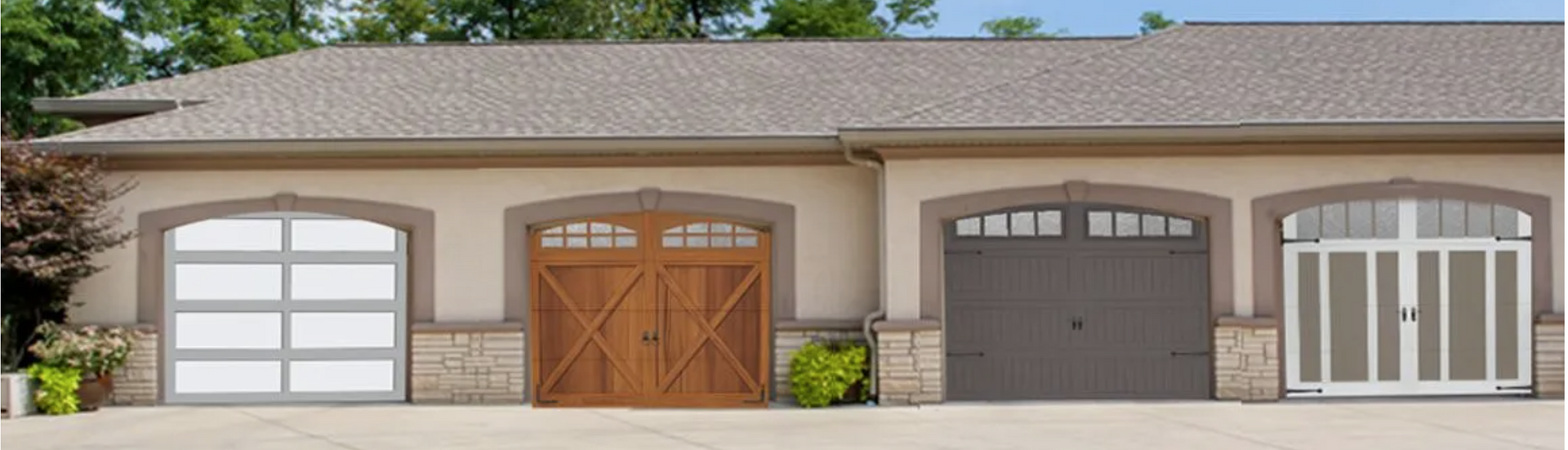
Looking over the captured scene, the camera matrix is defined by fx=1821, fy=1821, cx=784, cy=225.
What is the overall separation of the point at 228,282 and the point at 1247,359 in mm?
10256

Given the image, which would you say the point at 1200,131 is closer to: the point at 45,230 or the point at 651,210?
the point at 651,210

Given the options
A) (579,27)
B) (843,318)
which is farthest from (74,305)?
(579,27)

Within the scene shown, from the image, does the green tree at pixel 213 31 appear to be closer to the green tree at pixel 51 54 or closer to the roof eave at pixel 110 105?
the green tree at pixel 51 54

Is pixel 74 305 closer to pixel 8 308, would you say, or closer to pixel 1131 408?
pixel 8 308

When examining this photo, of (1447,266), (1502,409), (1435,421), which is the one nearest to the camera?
(1435,421)

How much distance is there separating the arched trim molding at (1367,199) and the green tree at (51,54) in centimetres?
2088

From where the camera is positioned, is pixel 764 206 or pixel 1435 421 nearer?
pixel 1435 421

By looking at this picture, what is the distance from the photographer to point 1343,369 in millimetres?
18047

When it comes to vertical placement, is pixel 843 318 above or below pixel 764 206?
below

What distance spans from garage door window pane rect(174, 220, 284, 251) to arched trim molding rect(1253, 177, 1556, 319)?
981 cm

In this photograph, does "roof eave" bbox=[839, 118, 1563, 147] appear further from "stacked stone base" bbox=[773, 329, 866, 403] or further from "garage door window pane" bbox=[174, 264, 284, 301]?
"garage door window pane" bbox=[174, 264, 284, 301]

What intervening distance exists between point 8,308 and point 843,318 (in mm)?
8225

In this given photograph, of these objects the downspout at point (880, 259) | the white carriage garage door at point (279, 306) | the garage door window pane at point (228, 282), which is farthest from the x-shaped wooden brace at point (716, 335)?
the garage door window pane at point (228, 282)

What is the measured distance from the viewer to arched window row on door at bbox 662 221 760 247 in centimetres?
1844
